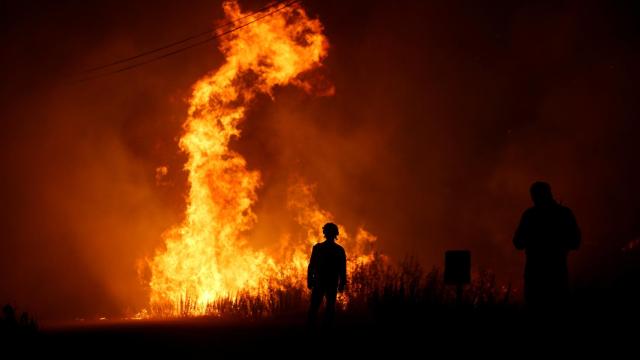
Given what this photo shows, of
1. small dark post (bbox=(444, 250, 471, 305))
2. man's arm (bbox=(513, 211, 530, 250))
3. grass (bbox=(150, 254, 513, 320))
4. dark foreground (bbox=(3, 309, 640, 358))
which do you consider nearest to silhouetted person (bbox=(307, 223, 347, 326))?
dark foreground (bbox=(3, 309, 640, 358))

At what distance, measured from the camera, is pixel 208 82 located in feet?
68.9

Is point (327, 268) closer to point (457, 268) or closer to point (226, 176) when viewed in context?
point (457, 268)

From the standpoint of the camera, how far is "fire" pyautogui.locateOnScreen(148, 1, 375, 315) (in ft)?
61.1

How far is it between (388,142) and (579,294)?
18461 millimetres

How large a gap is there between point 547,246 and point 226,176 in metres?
14.0

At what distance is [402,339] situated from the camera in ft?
26.5

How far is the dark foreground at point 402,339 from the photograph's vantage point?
709 cm

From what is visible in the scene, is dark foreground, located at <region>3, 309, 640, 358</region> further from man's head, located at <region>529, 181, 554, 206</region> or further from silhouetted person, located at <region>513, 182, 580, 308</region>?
man's head, located at <region>529, 181, 554, 206</region>

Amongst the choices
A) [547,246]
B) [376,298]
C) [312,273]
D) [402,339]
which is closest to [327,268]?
[312,273]

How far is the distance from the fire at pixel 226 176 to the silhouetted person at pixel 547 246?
11.0 meters

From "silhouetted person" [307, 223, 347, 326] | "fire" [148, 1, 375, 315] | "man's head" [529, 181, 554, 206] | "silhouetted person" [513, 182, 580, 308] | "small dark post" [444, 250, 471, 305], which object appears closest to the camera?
"silhouetted person" [513, 182, 580, 308]

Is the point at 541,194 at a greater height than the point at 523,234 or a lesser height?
greater

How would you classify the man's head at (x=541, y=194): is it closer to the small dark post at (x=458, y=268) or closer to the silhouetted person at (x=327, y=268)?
the small dark post at (x=458, y=268)

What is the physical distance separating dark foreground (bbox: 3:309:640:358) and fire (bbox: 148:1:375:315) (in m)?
A: 8.22
